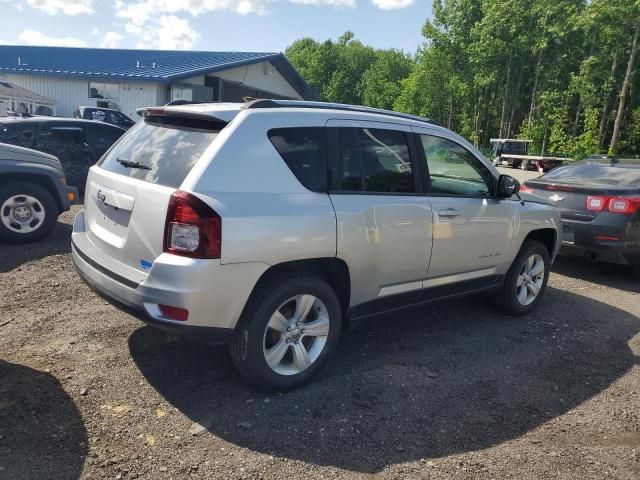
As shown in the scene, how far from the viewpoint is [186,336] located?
297cm

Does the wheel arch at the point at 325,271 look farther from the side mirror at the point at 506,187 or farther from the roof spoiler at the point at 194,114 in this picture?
the side mirror at the point at 506,187

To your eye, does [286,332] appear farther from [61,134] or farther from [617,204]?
[61,134]

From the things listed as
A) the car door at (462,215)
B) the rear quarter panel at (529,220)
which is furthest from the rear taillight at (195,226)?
the rear quarter panel at (529,220)

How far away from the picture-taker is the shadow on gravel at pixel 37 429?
99.1 inches

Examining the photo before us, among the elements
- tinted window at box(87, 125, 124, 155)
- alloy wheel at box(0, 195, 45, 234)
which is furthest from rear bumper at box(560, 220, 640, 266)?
tinted window at box(87, 125, 124, 155)

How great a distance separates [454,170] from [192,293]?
Result: 260 cm

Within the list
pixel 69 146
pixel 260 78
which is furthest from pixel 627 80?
pixel 69 146

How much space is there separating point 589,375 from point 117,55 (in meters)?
28.9

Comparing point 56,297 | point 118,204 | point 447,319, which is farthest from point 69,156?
point 447,319

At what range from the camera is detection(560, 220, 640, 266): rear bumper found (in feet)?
20.9

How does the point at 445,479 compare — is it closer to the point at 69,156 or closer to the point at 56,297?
the point at 56,297

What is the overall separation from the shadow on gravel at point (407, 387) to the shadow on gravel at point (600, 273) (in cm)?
191

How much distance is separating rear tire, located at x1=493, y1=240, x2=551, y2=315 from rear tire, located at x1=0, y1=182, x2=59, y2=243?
5.55m

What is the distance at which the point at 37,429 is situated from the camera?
2807 millimetres
